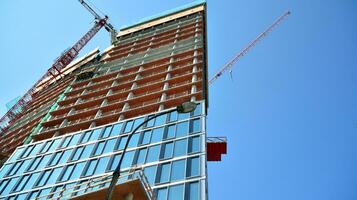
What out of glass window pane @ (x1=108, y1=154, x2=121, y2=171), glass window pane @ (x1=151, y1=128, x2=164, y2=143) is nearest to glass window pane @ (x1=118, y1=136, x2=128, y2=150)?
glass window pane @ (x1=108, y1=154, x2=121, y2=171)

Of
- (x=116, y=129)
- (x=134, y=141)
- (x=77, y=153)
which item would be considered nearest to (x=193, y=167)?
(x=134, y=141)

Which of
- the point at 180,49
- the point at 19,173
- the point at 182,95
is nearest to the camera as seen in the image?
the point at 19,173

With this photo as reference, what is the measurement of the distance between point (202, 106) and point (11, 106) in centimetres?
6100

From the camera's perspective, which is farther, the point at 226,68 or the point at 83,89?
the point at 226,68

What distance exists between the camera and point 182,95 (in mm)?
47250

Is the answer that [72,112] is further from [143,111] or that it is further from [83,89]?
[143,111]

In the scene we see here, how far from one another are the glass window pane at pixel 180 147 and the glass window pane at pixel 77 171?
417 inches

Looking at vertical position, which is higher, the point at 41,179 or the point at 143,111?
the point at 143,111

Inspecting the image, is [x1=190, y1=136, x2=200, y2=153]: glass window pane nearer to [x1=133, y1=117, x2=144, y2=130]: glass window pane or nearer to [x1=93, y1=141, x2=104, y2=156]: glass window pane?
[x1=133, y1=117, x2=144, y2=130]: glass window pane

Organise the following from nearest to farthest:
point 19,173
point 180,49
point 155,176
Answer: point 155,176
point 19,173
point 180,49

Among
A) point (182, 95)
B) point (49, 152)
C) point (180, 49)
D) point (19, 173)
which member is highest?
point (180, 49)

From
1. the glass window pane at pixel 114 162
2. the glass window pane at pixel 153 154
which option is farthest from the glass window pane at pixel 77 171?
the glass window pane at pixel 153 154

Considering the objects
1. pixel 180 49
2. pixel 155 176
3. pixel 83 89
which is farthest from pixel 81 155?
pixel 180 49

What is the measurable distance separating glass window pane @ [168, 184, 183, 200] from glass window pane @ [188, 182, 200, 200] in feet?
2.40
